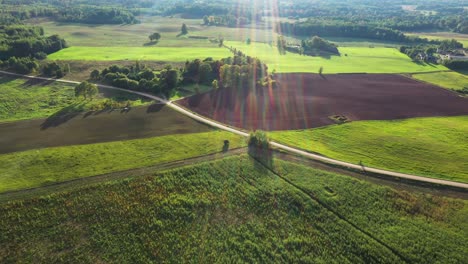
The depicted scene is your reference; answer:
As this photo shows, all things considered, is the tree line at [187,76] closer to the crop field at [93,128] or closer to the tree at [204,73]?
the tree at [204,73]

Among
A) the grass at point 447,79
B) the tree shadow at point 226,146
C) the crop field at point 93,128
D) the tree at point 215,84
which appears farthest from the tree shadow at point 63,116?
the grass at point 447,79

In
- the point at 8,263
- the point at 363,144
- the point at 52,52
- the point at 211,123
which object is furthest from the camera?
the point at 52,52

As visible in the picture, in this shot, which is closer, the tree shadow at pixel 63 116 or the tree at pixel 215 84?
the tree shadow at pixel 63 116

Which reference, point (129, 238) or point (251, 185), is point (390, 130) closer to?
point (251, 185)

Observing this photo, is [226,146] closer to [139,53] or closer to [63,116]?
[63,116]

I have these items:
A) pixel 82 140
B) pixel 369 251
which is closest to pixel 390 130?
pixel 369 251

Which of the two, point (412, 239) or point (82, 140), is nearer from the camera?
point (412, 239)

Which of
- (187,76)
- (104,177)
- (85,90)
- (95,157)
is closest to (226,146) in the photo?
(104,177)

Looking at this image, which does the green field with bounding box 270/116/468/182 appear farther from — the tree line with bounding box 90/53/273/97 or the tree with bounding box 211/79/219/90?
the tree line with bounding box 90/53/273/97
